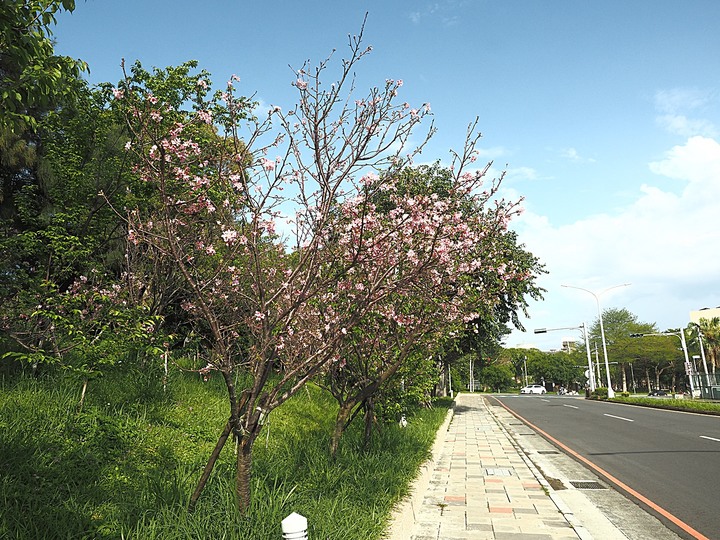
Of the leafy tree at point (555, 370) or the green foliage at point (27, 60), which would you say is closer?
the green foliage at point (27, 60)

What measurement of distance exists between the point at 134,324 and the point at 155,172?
15.5 ft

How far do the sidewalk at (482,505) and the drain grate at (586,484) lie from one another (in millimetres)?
621

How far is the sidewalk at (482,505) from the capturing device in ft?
18.1

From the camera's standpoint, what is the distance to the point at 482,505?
6676mm

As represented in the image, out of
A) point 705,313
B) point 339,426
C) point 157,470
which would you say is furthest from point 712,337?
point 157,470

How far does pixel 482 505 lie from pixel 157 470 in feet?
14.3

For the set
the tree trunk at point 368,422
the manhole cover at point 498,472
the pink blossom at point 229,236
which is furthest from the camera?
the manhole cover at point 498,472

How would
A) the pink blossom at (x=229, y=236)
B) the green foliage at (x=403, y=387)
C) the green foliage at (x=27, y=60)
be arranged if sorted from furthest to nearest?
the green foliage at (x=403, y=387) < the pink blossom at (x=229, y=236) < the green foliage at (x=27, y=60)

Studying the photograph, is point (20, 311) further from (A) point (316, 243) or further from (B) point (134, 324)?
(A) point (316, 243)

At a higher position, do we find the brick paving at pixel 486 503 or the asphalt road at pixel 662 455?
the asphalt road at pixel 662 455

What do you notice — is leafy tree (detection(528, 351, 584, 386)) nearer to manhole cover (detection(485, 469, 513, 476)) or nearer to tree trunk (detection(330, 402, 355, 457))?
manhole cover (detection(485, 469, 513, 476))

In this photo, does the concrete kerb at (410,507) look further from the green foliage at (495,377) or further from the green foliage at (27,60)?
the green foliage at (495,377)

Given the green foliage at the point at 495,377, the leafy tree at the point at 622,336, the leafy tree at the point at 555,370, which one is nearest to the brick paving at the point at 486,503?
the leafy tree at the point at 622,336

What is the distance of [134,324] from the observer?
838 cm
